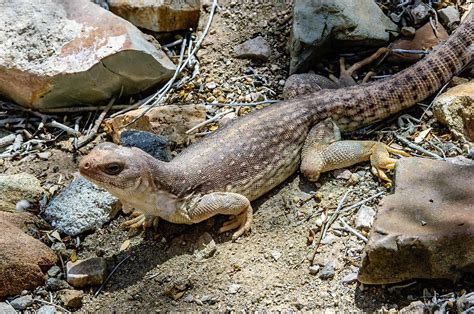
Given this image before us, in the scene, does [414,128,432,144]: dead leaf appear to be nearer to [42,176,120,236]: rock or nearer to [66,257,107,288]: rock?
[42,176,120,236]: rock

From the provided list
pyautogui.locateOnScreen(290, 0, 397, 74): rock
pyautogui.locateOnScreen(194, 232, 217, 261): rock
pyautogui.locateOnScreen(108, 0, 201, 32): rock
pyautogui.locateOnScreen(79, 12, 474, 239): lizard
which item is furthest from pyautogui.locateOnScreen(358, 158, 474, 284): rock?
pyautogui.locateOnScreen(108, 0, 201, 32): rock

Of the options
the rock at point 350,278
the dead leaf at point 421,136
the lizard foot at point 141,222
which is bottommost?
the lizard foot at point 141,222

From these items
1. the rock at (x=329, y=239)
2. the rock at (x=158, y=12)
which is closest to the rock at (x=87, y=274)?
the rock at (x=329, y=239)

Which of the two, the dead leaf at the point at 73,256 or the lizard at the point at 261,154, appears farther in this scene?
the dead leaf at the point at 73,256

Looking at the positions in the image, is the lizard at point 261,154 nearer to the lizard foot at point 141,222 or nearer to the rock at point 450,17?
the lizard foot at point 141,222

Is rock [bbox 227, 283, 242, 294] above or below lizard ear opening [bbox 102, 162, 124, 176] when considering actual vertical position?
below

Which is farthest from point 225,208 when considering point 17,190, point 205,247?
point 17,190

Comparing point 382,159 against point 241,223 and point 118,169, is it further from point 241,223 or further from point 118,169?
point 118,169
